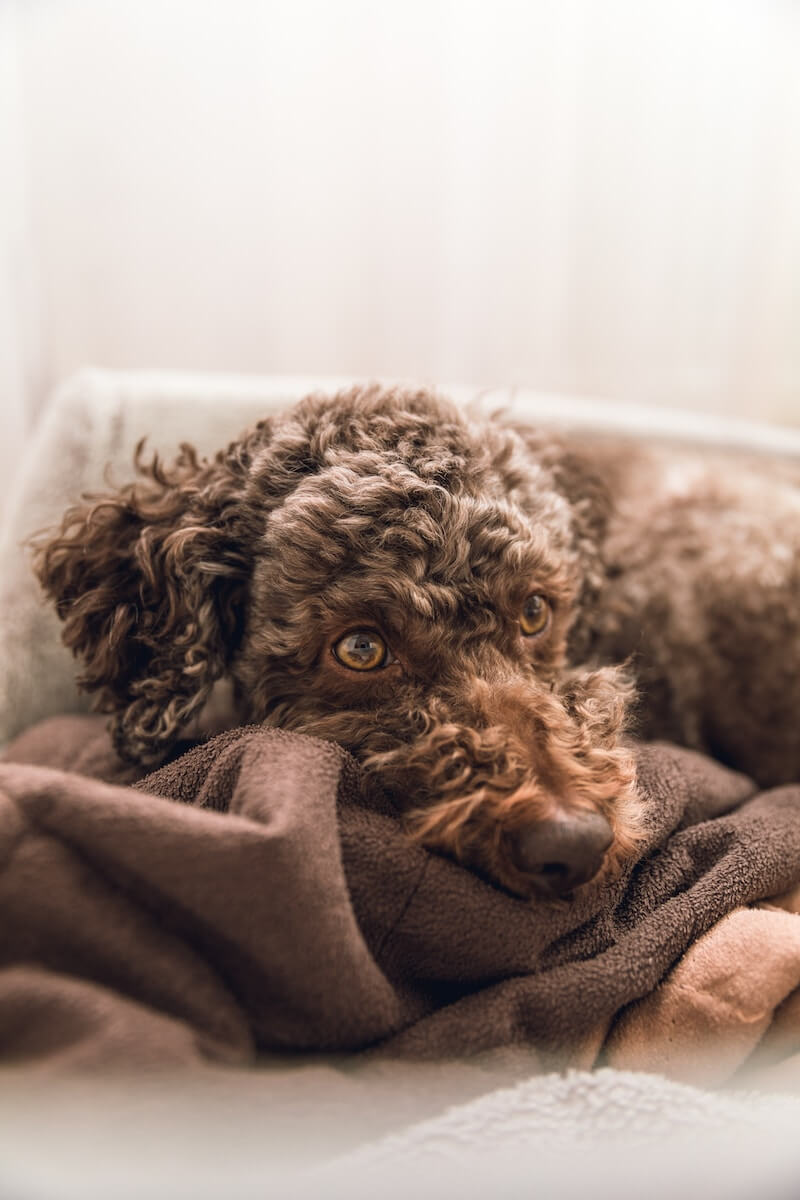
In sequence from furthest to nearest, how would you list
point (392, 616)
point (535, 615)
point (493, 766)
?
point (535, 615) → point (392, 616) → point (493, 766)

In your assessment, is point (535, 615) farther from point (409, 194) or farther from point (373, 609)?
point (409, 194)

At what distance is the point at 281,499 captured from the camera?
4.06 ft

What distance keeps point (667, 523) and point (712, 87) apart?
1422 mm

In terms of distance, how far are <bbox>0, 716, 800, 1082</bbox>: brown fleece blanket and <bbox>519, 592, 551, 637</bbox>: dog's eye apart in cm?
26

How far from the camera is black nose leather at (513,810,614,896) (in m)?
0.94

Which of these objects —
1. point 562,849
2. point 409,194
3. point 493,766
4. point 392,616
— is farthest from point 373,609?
point 409,194

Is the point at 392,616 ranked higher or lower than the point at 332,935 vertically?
higher

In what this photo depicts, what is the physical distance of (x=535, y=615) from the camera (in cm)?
128

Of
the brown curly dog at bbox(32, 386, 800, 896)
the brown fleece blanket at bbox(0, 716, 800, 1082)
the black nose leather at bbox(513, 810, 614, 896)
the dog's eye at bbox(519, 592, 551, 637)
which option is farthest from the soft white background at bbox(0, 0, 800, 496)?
the black nose leather at bbox(513, 810, 614, 896)

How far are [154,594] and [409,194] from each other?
1.67 metres

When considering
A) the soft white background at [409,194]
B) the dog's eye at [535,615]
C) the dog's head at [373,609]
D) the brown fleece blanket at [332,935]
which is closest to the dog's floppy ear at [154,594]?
the dog's head at [373,609]

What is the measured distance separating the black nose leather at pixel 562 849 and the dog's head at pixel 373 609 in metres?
0.03

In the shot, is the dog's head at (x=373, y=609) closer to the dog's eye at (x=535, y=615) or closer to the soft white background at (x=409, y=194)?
the dog's eye at (x=535, y=615)

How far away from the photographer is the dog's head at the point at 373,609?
107 centimetres
